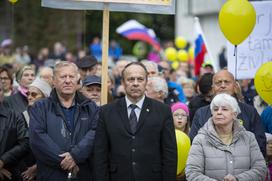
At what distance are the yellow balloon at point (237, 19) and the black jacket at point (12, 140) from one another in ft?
9.42

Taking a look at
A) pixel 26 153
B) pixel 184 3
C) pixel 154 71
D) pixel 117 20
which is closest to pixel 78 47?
pixel 117 20

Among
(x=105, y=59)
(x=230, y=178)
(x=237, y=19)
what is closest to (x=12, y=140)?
(x=105, y=59)

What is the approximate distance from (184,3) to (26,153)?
29.6 meters

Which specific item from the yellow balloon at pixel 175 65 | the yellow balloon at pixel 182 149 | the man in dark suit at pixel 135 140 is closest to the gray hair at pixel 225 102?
the man in dark suit at pixel 135 140

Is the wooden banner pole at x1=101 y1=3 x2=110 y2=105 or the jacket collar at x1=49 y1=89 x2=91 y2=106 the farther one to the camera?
the wooden banner pole at x1=101 y1=3 x2=110 y2=105

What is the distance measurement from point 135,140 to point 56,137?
37.3 inches

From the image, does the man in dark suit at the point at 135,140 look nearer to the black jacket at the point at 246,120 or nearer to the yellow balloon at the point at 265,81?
the black jacket at the point at 246,120

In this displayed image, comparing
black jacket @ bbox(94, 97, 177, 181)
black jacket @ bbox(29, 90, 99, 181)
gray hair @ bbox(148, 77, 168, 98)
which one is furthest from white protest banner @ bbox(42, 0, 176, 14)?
black jacket @ bbox(94, 97, 177, 181)

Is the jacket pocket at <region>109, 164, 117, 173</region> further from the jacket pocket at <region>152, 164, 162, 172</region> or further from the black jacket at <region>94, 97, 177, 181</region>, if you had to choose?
the jacket pocket at <region>152, 164, 162, 172</region>

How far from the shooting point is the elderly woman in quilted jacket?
812cm

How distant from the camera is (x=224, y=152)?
321 inches

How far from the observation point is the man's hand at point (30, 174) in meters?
9.33

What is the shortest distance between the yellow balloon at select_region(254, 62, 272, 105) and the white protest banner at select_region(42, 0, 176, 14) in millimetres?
Result: 1403

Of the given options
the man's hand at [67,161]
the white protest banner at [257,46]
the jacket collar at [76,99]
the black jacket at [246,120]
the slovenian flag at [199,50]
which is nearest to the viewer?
the man's hand at [67,161]
